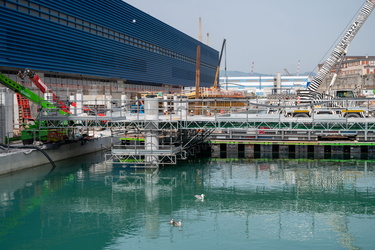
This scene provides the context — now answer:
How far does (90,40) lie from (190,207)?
4805 centimetres

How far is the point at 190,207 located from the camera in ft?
84.8

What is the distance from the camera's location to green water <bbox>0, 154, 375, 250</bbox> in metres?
20.3

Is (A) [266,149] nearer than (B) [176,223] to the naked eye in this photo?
No

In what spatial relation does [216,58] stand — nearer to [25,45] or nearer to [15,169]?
[25,45]

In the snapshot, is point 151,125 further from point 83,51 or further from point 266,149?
point 83,51

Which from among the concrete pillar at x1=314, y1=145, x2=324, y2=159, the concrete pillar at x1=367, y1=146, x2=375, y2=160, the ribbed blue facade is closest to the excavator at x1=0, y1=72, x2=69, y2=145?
the ribbed blue facade

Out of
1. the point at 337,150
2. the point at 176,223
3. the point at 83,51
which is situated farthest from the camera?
the point at 83,51

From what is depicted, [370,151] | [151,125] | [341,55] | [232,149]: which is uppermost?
[341,55]

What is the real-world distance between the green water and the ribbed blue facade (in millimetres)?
21874

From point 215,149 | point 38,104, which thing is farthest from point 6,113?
point 215,149

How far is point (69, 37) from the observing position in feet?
204

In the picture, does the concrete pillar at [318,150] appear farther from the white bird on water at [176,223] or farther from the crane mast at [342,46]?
the white bird on water at [176,223]

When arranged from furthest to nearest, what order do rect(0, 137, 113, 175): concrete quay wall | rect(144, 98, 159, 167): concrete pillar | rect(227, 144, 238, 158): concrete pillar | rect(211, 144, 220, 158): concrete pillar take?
rect(227, 144, 238, 158): concrete pillar
rect(211, 144, 220, 158): concrete pillar
rect(144, 98, 159, 167): concrete pillar
rect(0, 137, 113, 175): concrete quay wall

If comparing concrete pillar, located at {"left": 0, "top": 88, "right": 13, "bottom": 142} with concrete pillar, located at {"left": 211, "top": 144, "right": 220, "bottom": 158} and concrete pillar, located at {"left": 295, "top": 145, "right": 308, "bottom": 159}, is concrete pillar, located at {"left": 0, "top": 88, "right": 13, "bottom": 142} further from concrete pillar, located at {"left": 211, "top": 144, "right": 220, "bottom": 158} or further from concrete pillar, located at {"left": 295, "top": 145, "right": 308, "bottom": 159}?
concrete pillar, located at {"left": 295, "top": 145, "right": 308, "bottom": 159}
